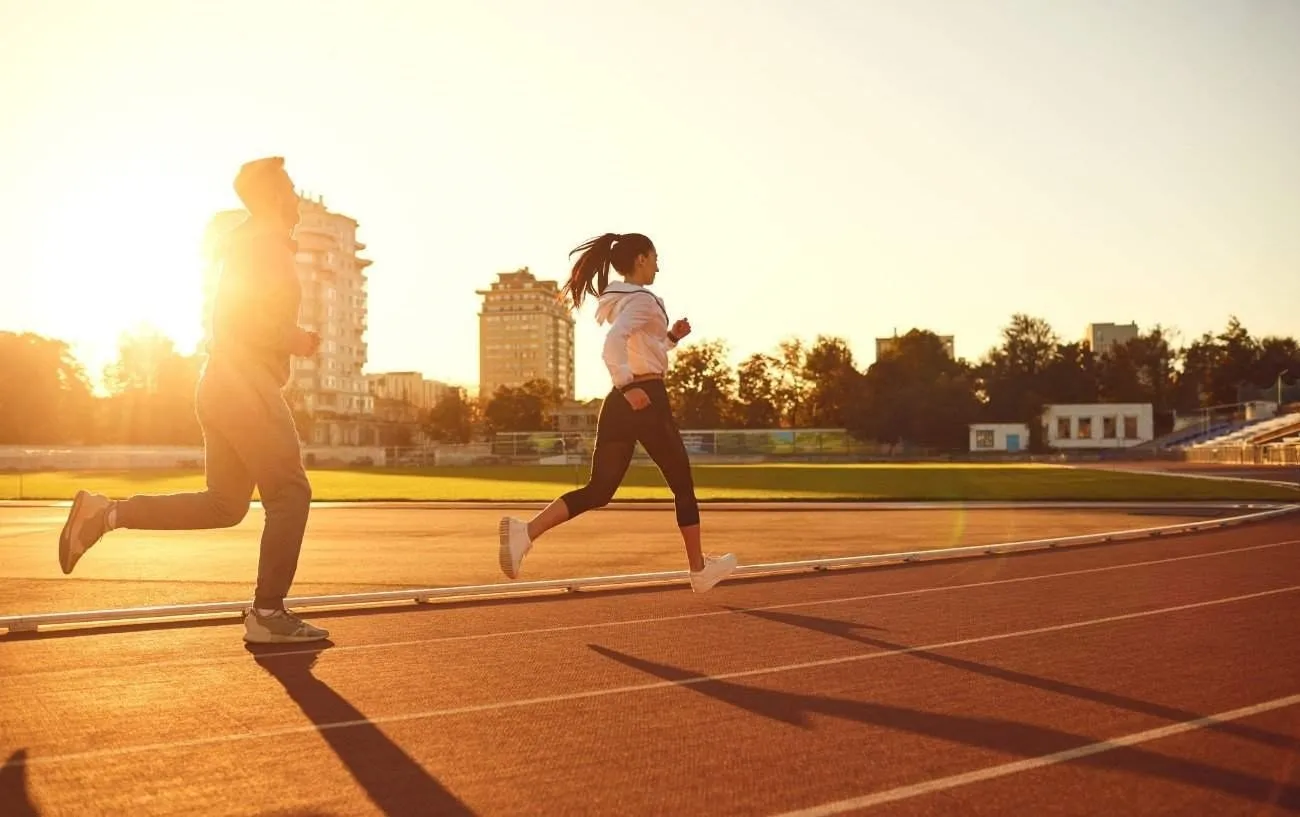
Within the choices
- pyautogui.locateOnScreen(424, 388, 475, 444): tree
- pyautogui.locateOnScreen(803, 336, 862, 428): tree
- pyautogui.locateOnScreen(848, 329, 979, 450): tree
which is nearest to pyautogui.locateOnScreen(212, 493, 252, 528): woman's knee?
pyautogui.locateOnScreen(848, 329, 979, 450): tree

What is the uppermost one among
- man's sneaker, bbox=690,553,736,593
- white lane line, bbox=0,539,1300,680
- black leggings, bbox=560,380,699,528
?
black leggings, bbox=560,380,699,528

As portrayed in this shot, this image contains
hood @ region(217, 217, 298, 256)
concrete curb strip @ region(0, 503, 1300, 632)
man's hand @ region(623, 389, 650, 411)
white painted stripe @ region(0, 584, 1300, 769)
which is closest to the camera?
white painted stripe @ region(0, 584, 1300, 769)

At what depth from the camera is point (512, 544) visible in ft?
21.9

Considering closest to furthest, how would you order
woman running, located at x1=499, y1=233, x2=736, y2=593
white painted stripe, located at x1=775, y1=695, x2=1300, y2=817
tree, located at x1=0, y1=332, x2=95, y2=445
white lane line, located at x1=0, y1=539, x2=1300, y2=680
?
white painted stripe, located at x1=775, y1=695, x2=1300, y2=817
white lane line, located at x1=0, y1=539, x2=1300, y2=680
woman running, located at x1=499, y1=233, x2=736, y2=593
tree, located at x1=0, y1=332, x2=95, y2=445

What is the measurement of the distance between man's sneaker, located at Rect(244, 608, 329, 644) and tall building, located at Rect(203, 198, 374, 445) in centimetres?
11774

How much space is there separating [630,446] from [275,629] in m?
2.37

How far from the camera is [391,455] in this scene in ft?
269

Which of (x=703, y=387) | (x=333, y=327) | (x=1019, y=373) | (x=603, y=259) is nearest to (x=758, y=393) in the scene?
(x=703, y=387)

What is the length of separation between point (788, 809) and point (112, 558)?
33.1ft

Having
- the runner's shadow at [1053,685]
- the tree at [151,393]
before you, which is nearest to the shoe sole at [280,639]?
the runner's shadow at [1053,685]

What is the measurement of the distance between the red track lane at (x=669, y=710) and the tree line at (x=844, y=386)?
87816mm

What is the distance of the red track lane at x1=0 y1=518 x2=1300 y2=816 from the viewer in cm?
297

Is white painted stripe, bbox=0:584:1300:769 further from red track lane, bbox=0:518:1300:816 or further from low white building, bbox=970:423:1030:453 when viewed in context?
low white building, bbox=970:423:1030:453

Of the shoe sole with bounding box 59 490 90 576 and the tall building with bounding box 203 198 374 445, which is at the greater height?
the tall building with bounding box 203 198 374 445
